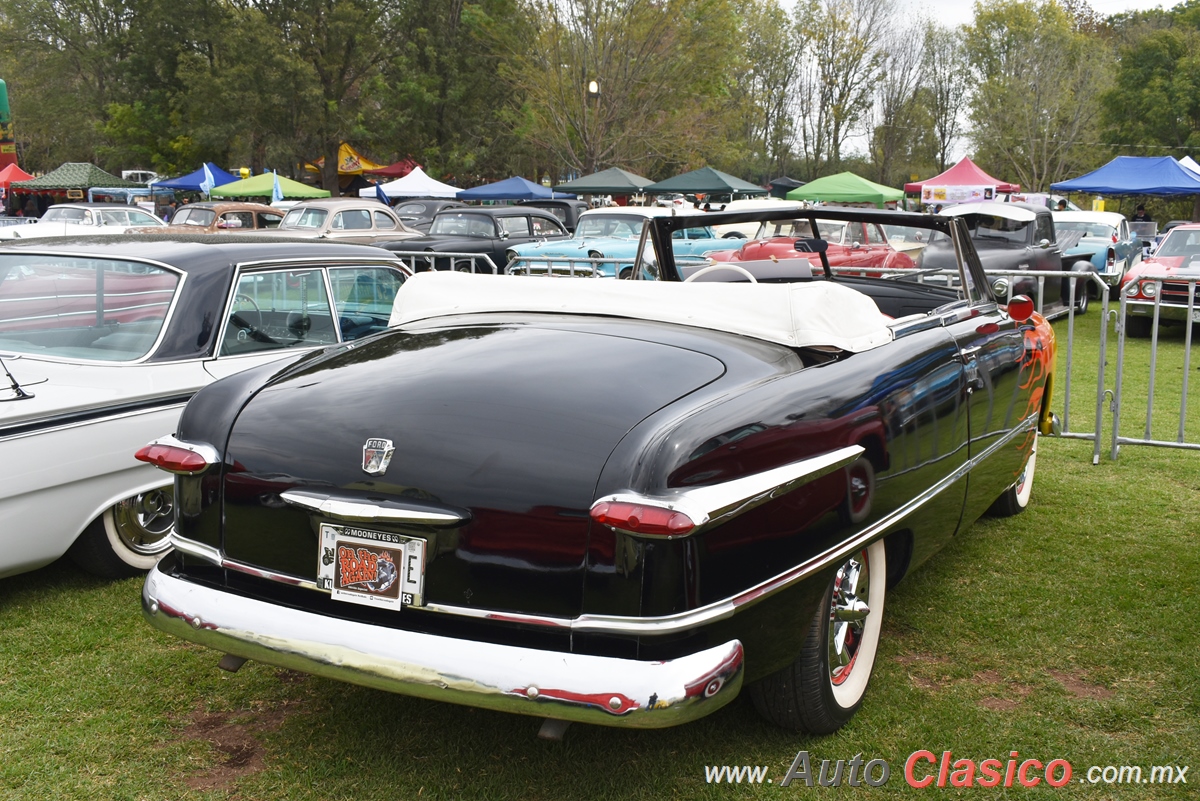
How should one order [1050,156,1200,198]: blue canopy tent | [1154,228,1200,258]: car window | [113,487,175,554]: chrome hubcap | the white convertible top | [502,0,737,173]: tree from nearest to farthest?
the white convertible top < [113,487,175,554]: chrome hubcap < [1154,228,1200,258]: car window < [1050,156,1200,198]: blue canopy tent < [502,0,737,173]: tree

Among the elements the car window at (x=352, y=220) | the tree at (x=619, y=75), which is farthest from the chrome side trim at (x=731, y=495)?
the tree at (x=619, y=75)

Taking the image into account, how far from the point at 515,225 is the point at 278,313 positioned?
41.6ft

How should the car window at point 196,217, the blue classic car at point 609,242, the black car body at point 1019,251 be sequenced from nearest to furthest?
the black car body at point 1019,251 → the blue classic car at point 609,242 → the car window at point 196,217

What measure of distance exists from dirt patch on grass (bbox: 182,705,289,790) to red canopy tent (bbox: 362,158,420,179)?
1697 inches

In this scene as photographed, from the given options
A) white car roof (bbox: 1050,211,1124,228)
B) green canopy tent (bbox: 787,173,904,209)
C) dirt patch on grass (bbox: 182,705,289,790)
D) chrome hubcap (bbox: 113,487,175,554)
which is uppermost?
green canopy tent (bbox: 787,173,904,209)

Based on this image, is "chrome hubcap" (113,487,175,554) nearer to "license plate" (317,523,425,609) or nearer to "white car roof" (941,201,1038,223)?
"license plate" (317,523,425,609)

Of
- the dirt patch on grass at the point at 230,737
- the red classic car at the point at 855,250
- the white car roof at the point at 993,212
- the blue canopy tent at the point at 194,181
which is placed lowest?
the dirt patch on grass at the point at 230,737

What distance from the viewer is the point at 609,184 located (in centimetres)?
2739

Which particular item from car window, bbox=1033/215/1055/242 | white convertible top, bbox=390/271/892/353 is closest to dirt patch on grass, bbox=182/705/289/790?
white convertible top, bbox=390/271/892/353

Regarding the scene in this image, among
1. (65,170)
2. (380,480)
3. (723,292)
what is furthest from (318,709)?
(65,170)

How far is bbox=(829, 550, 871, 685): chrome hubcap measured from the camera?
310cm

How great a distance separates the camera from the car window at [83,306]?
14.7 ft

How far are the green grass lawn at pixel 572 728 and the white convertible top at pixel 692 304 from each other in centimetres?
124

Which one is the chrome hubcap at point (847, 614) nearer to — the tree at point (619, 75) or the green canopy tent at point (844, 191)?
the green canopy tent at point (844, 191)
